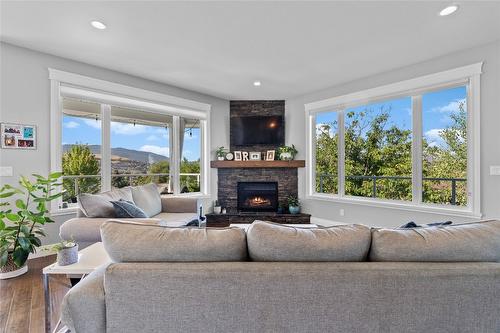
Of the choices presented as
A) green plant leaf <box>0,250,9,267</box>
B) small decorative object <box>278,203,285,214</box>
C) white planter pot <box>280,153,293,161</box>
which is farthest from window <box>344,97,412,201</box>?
green plant leaf <box>0,250,9,267</box>

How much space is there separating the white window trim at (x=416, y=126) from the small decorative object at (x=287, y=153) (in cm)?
29

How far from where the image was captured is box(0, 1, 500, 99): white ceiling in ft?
7.46

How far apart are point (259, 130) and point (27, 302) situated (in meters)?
4.29

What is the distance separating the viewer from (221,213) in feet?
16.6

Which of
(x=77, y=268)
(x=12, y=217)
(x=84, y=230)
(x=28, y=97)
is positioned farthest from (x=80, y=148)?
(x=77, y=268)

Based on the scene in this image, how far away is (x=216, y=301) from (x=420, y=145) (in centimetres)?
384

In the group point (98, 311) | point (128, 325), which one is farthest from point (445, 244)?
point (98, 311)

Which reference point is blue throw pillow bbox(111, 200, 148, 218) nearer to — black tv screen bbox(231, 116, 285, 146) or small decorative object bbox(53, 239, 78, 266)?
small decorative object bbox(53, 239, 78, 266)

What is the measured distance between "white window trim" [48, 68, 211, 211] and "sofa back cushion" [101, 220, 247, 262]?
2881mm

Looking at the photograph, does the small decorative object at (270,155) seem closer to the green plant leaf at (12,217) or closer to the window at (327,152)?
the window at (327,152)

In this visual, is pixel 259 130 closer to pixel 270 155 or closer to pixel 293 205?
pixel 270 155

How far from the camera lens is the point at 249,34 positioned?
106 inches

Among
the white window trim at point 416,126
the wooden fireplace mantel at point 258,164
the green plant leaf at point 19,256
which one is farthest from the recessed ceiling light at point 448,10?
the green plant leaf at point 19,256

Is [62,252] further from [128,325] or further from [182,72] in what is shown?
[182,72]
